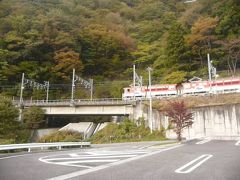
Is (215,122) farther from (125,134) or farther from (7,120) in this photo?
(7,120)

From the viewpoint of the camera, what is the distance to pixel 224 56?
2186 inches

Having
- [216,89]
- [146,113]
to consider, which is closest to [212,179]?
[146,113]

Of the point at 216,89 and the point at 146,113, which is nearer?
the point at 146,113

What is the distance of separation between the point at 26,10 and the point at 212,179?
76.8 meters

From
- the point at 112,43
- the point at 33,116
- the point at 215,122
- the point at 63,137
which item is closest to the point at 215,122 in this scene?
the point at 215,122

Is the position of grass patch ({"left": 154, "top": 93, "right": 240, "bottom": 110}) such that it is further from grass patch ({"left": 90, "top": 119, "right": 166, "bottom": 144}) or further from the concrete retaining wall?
grass patch ({"left": 90, "top": 119, "right": 166, "bottom": 144})

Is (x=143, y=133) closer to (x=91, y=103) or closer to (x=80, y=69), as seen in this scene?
(x=91, y=103)

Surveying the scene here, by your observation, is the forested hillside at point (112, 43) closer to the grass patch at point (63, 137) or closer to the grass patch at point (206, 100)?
the grass patch at point (206, 100)

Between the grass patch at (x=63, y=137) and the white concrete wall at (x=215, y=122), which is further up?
the white concrete wall at (x=215, y=122)

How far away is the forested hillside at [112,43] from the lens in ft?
184

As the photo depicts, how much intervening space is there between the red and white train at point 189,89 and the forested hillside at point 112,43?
468 cm

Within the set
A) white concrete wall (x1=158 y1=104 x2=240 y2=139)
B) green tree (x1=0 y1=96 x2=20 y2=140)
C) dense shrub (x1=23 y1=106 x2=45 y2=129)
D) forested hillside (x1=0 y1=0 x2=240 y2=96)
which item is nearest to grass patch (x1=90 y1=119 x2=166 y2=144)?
white concrete wall (x1=158 y1=104 x2=240 y2=139)

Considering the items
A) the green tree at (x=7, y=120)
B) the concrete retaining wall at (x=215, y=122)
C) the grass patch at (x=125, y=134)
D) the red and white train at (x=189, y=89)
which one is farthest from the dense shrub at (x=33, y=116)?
the concrete retaining wall at (x=215, y=122)

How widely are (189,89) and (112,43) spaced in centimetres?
2955
